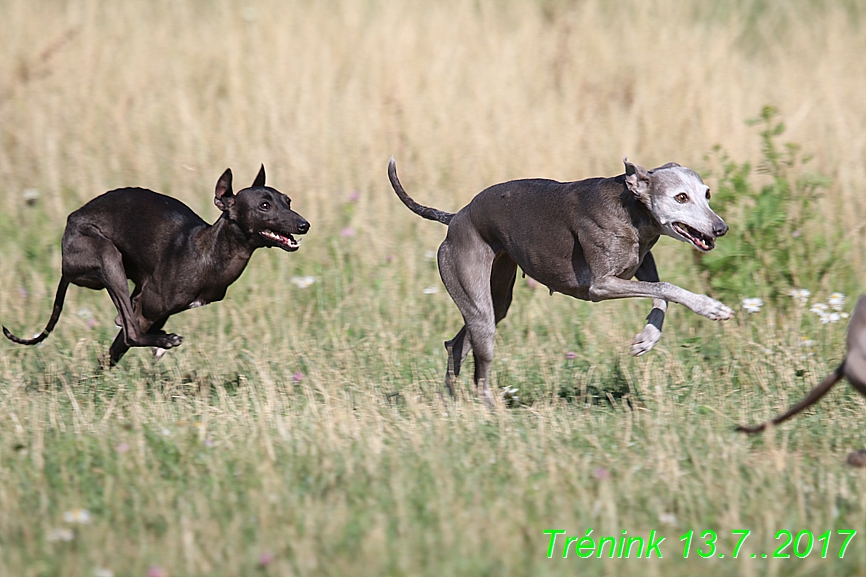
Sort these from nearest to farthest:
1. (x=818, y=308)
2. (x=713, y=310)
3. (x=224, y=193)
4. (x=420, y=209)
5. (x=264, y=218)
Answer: (x=713, y=310)
(x=264, y=218)
(x=224, y=193)
(x=420, y=209)
(x=818, y=308)

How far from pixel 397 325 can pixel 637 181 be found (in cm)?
252

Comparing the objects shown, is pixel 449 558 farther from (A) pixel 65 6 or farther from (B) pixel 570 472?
(A) pixel 65 6

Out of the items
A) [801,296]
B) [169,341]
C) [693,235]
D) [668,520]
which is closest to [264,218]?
[169,341]

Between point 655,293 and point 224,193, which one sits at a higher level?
point 224,193

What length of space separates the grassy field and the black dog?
478mm

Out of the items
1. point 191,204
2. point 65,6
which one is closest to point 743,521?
point 191,204

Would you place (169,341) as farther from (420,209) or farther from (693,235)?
(693,235)

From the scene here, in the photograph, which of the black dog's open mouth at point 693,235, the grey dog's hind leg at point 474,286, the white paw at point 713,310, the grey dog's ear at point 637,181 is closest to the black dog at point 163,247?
the grey dog's hind leg at point 474,286

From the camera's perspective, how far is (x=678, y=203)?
521 centimetres

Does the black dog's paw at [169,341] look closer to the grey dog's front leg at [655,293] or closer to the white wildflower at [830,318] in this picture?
the grey dog's front leg at [655,293]

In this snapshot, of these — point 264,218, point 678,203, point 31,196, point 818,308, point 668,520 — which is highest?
point 678,203

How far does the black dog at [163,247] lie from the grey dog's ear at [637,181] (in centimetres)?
179

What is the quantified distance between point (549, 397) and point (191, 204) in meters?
4.40

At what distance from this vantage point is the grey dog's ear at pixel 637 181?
5.25m
